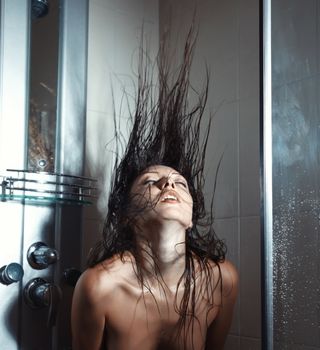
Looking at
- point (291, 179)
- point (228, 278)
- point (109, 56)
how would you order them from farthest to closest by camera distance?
point (109, 56) < point (228, 278) < point (291, 179)

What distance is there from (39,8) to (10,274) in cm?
46

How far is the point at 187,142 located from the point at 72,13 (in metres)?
0.32

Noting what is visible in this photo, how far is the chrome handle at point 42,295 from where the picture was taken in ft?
3.10

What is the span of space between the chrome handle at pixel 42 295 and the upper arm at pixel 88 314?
0.29 ft

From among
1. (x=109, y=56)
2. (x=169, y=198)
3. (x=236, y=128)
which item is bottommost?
(x=169, y=198)

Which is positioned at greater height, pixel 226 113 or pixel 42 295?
pixel 226 113

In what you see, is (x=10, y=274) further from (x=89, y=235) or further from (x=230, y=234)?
(x=230, y=234)

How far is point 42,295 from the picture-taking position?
37.2 inches

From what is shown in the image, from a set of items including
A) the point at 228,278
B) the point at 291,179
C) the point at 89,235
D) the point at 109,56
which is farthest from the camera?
the point at 109,56

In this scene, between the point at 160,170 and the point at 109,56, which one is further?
the point at 109,56

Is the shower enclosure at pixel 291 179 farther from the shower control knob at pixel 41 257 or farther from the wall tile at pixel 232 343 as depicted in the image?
the shower control knob at pixel 41 257

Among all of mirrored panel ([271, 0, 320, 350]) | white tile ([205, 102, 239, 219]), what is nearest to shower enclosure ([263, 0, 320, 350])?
mirrored panel ([271, 0, 320, 350])

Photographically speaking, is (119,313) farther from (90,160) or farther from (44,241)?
(90,160)

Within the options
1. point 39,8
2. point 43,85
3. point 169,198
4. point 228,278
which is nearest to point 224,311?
point 228,278
